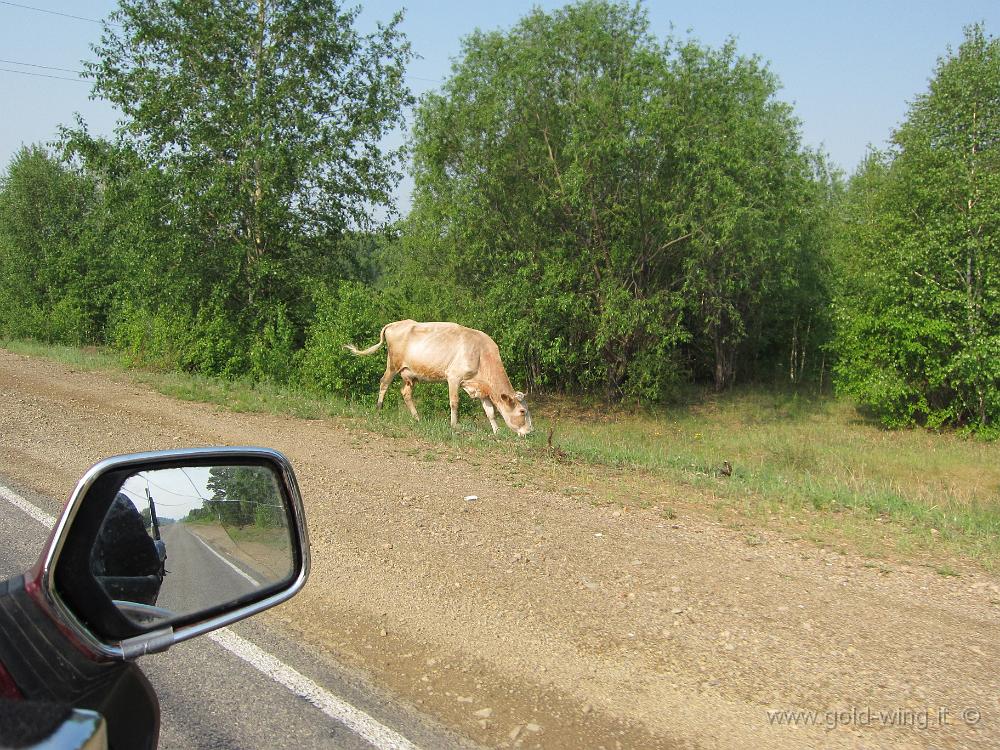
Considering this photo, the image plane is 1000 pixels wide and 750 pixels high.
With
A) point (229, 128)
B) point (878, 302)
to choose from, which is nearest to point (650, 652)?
point (229, 128)

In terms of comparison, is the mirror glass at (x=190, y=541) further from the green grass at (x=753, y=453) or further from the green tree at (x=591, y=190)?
the green tree at (x=591, y=190)

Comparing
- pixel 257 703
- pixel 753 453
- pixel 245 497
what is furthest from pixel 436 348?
pixel 245 497

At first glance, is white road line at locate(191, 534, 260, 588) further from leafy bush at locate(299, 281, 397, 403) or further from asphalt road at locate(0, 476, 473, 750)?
leafy bush at locate(299, 281, 397, 403)

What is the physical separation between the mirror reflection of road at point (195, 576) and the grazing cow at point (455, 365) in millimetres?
11016

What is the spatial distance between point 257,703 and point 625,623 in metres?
2.28

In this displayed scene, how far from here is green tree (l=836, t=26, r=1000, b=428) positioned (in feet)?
62.3

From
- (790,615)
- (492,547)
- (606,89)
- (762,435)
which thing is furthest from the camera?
(762,435)

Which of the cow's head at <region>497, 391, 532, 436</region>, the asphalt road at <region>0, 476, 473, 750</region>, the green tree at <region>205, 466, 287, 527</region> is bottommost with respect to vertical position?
the asphalt road at <region>0, 476, 473, 750</region>

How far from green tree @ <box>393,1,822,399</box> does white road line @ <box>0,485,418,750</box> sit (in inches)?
594

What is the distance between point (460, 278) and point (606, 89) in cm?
611

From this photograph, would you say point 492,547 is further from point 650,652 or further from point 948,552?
point 948,552

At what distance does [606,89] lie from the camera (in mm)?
18641

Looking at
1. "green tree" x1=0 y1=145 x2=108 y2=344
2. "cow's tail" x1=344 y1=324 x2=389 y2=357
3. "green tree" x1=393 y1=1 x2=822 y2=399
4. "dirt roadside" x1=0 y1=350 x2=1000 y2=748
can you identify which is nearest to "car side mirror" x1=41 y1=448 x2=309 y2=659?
"dirt roadside" x1=0 y1=350 x2=1000 y2=748

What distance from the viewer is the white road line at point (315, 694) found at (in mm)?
3746
